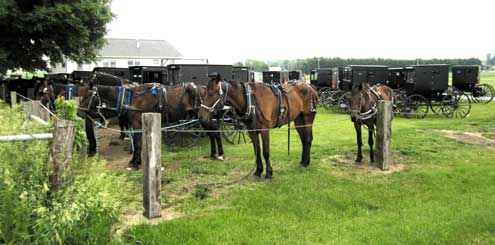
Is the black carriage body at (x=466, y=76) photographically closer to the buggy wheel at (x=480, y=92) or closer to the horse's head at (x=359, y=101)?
the buggy wheel at (x=480, y=92)

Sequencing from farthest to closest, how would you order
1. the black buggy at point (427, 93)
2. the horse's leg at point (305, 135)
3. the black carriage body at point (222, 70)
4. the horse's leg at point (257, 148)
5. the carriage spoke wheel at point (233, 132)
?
the black buggy at point (427, 93), the black carriage body at point (222, 70), the carriage spoke wheel at point (233, 132), the horse's leg at point (305, 135), the horse's leg at point (257, 148)

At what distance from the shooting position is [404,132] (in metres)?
12.7

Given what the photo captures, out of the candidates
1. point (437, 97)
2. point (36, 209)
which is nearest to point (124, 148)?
point (36, 209)

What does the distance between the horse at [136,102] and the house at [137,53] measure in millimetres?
41721

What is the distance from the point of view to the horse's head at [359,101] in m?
8.37

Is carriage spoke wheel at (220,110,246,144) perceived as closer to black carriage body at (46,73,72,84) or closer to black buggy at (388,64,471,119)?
black carriage body at (46,73,72,84)

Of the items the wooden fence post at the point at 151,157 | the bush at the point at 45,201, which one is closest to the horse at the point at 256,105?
the wooden fence post at the point at 151,157

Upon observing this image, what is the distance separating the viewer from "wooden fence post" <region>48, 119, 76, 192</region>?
→ 3.31m

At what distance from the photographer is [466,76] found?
21359 mm

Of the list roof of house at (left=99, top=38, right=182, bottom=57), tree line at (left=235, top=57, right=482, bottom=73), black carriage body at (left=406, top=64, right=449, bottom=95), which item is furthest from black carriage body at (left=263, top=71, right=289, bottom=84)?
roof of house at (left=99, top=38, right=182, bottom=57)

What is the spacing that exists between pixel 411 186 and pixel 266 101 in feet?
9.10

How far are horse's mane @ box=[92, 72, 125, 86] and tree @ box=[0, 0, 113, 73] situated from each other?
5.06 meters

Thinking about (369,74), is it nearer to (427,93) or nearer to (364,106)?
(427,93)

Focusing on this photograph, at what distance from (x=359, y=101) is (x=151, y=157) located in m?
4.79
